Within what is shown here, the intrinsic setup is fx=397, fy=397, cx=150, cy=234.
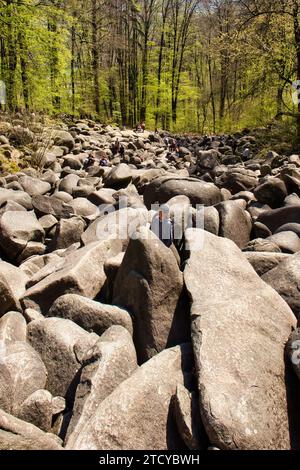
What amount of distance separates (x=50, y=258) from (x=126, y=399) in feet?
8.30

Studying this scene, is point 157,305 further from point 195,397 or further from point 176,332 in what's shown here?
point 195,397

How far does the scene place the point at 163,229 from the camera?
A: 366 cm

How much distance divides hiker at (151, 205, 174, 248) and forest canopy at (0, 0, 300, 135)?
9.46m

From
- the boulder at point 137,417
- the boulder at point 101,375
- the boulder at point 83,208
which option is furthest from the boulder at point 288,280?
the boulder at point 83,208

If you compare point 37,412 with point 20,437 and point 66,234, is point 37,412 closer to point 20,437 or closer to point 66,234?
point 20,437

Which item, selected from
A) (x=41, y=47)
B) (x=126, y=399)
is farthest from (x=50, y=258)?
(x=41, y=47)

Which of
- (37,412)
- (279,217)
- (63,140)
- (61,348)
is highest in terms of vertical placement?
(63,140)

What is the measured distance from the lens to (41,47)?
1595 centimetres

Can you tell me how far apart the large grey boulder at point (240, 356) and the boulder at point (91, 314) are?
0.53 meters

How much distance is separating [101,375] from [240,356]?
80 centimetres

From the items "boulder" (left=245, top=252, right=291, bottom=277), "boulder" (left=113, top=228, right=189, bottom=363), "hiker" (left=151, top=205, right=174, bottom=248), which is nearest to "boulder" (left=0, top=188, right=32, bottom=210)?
"hiker" (left=151, top=205, right=174, bottom=248)

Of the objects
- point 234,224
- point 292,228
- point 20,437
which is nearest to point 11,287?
point 20,437

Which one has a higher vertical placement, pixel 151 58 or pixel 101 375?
pixel 151 58

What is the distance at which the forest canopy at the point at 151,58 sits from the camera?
516 inches
